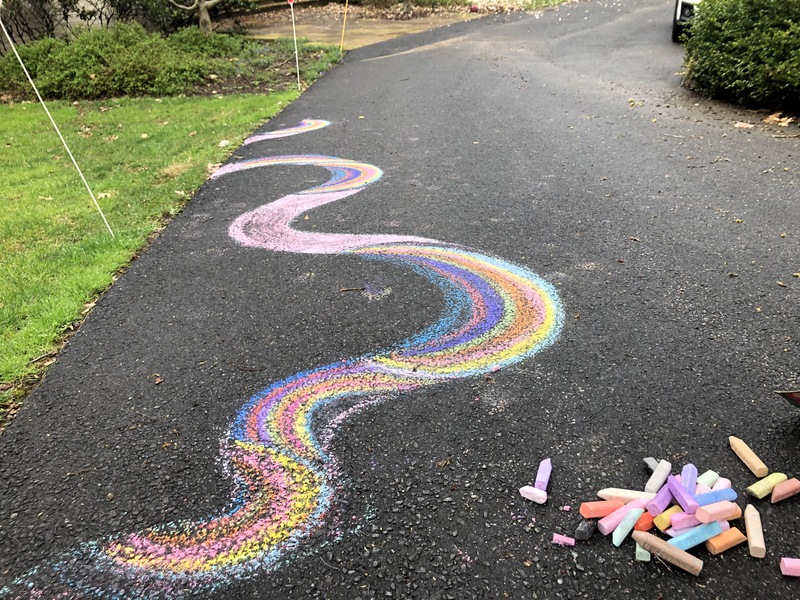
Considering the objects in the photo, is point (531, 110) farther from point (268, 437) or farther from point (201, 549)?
point (201, 549)

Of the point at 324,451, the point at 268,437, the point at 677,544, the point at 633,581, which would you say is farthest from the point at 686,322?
the point at 268,437

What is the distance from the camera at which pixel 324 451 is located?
2.36 m

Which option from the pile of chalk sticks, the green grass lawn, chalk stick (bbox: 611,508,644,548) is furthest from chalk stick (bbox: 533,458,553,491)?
the green grass lawn

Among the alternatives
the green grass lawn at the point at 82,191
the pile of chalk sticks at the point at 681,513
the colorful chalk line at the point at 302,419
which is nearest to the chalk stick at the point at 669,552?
the pile of chalk sticks at the point at 681,513

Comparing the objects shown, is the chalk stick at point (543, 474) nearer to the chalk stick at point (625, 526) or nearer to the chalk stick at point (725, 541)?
the chalk stick at point (625, 526)

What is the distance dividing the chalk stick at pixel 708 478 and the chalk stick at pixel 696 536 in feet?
0.68

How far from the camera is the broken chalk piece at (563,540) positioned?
1917 mm

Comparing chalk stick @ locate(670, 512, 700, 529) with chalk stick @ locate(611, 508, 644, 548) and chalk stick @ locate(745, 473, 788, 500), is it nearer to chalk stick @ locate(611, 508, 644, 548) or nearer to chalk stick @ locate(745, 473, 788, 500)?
chalk stick @ locate(611, 508, 644, 548)

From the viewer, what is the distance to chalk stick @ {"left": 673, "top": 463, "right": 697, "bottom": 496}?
6.73 ft

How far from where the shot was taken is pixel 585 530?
1922 millimetres

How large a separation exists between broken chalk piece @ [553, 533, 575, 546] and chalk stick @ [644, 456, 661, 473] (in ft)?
1.64

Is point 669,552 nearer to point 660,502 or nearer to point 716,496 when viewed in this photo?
point 660,502

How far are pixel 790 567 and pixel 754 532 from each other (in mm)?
139

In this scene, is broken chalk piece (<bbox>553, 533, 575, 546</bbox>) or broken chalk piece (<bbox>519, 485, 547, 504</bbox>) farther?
broken chalk piece (<bbox>519, 485, 547, 504</bbox>)
